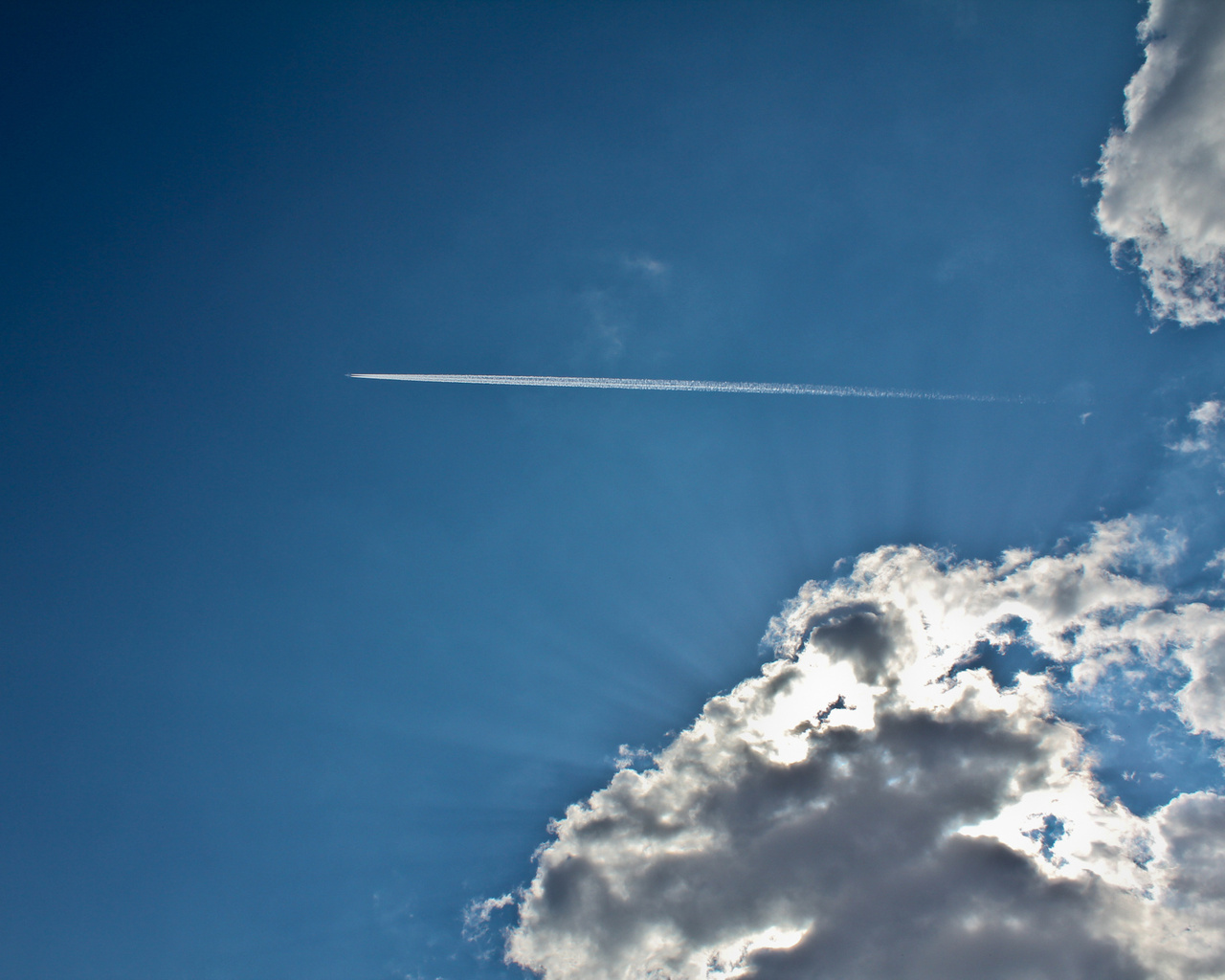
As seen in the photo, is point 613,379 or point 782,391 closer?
point 782,391

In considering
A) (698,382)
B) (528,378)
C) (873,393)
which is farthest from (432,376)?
(873,393)

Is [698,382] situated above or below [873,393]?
above

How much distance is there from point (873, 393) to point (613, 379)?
95.7 feet

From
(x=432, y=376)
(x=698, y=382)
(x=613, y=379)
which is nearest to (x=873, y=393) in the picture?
(x=698, y=382)

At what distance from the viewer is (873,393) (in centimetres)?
4431

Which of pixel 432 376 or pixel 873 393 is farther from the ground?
pixel 432 376

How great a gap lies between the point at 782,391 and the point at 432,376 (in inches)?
1599

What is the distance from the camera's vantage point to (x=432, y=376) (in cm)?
4844

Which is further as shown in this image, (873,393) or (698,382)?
(698,382)

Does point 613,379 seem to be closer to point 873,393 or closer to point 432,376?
point 432,376

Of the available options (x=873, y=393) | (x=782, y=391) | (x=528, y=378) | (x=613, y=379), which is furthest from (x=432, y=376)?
(x=873, y=393)

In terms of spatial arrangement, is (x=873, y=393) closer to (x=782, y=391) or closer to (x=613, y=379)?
(x=782, y=391)

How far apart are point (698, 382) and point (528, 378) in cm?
2120

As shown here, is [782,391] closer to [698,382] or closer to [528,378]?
[698,382]
